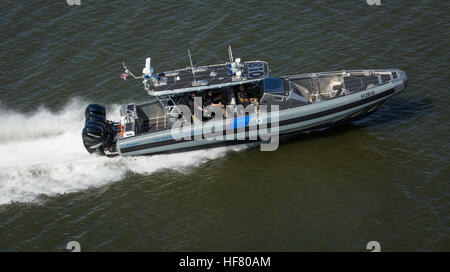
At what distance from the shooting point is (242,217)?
16.7m

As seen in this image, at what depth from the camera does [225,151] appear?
1950 centimetres

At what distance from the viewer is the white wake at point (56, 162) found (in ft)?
59.7

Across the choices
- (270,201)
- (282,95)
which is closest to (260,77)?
(282,95)

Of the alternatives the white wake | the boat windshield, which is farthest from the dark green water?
the boat windshield

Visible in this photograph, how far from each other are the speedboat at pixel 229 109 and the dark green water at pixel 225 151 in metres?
0.87

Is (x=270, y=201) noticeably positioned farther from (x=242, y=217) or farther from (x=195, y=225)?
(x=195, y=225)

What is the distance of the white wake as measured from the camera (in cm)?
1819

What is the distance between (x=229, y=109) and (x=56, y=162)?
6.80 metres

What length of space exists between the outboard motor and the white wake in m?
0.63
